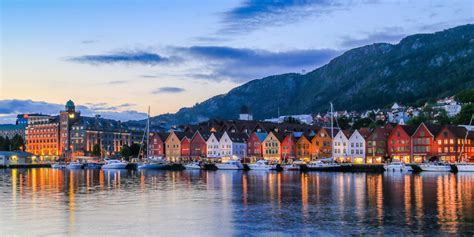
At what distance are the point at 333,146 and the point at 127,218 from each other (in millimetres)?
91440

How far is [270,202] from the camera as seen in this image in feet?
148

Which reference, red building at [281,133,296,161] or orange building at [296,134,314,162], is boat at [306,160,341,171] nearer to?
orange building at [296,134,314,162]

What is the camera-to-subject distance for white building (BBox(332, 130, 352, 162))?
130 meters

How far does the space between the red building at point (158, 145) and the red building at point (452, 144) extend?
7114 centimetres

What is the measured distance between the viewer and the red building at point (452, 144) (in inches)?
4604

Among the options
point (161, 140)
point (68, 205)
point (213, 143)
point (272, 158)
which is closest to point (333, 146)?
point (272, 158)

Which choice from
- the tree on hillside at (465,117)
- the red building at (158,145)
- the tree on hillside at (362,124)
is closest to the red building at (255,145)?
the red building at (158,145)

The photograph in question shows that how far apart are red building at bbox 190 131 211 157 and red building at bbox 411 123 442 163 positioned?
5274cm

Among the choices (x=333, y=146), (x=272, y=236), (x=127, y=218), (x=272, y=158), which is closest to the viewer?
(x=272, y=236)

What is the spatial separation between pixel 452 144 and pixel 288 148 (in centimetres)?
3676

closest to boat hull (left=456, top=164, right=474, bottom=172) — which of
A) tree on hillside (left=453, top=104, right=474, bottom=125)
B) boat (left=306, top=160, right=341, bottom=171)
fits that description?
boat (left=306, top=160, right=341, bottom=171)

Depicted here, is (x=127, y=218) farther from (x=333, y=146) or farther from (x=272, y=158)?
(x=272, y=158)

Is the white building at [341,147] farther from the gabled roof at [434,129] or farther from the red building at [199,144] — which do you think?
the red building at [199,144]

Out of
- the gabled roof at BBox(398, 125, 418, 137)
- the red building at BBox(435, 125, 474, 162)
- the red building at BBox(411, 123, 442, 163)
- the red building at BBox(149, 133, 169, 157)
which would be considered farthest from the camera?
the red building at BBox(149, 133, 169, 157)
